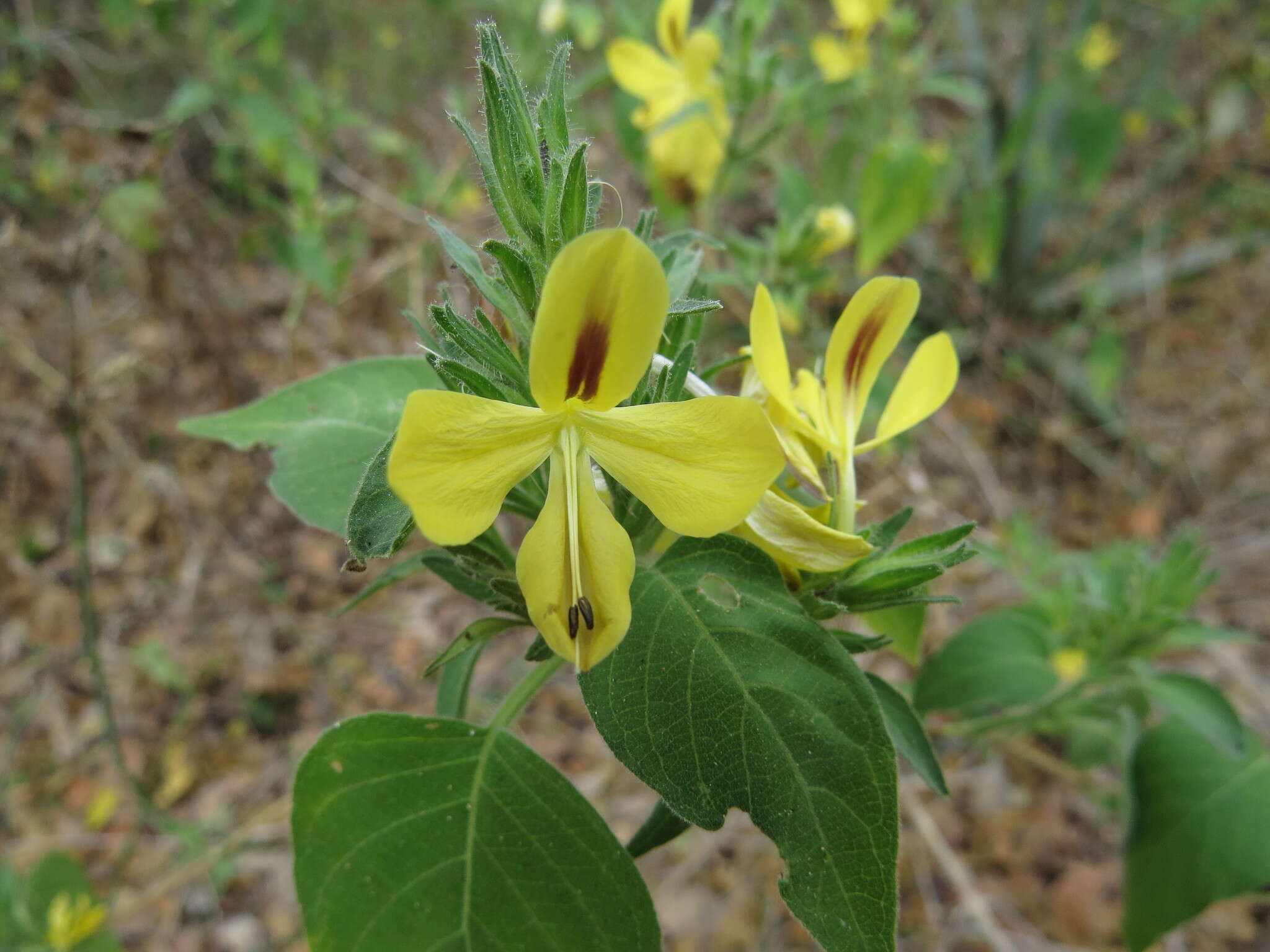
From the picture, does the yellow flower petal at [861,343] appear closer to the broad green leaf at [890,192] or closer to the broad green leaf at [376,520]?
the broad green leaf at [376,520]

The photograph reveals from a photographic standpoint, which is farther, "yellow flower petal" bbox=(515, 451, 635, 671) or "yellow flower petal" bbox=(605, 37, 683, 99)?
"yellow flower petal" bbox=(605, 37, 683, 99)

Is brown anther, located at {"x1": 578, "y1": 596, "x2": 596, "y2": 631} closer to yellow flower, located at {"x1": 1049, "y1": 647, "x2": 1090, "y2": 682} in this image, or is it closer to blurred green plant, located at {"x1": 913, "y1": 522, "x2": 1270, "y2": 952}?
blurred green plant, located at {"x1": 913, "y1": 522, "x2": 1270, "y2": 952}

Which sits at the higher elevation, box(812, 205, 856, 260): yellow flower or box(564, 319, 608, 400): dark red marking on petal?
box(564, 319, 608, 400): dark red marking on petal

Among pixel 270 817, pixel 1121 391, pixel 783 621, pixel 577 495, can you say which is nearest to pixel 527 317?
pixel 577 495

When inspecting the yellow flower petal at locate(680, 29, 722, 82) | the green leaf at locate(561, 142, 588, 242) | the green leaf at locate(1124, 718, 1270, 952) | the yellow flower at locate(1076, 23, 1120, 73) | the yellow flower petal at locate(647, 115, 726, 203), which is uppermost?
the yellow flower at locate(1076, 23, 1120, 73)

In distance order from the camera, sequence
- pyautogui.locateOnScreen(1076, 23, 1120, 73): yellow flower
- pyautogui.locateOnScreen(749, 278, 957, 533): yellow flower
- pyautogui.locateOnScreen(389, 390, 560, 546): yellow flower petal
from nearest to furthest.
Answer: pyautogui.locateOnScreen(389, 390, 560, 546): yellow flower petal < pyautogui.locateOnScreen(749, 278, 957, 533): yellow flower < pyautogui.locateOnScreen(1076, 23, 1120, 73): yellow flower

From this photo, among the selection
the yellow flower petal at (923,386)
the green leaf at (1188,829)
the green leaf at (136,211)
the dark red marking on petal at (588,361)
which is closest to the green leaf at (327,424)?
the dark red marking on petal at (588,361)

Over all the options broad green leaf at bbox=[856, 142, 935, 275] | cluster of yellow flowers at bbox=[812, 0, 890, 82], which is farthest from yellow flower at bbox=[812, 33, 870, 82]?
broad green leaf at bbox=[856, 142, 935, 275]
